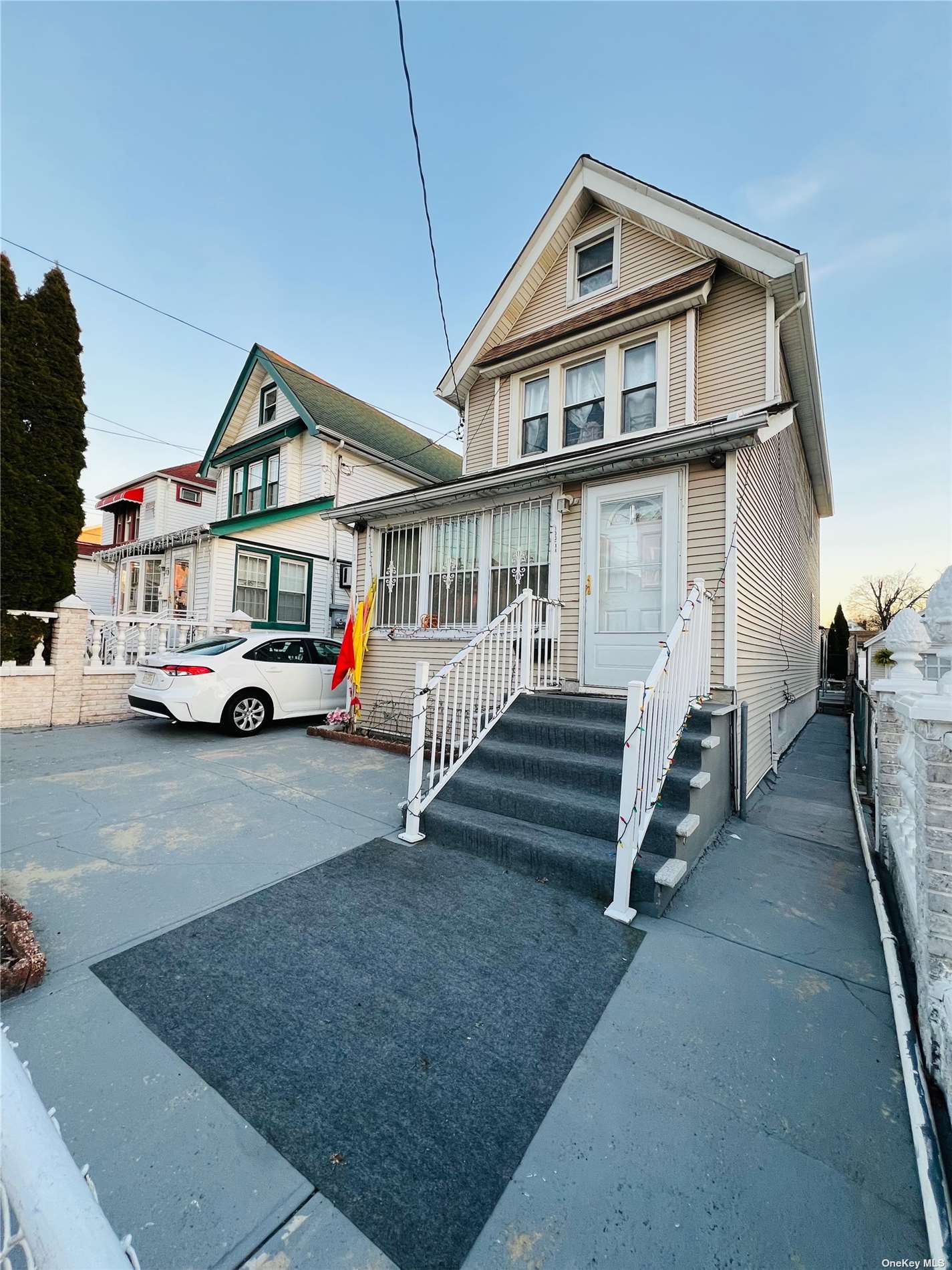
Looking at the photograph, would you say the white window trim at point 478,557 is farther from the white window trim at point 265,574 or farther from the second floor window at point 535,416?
the white window trim at point 265,574

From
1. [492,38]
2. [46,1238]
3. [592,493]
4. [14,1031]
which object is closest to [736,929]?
[46,1238]

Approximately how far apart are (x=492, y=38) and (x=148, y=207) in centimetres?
652

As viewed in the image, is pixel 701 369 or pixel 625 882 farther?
pixel 701 369

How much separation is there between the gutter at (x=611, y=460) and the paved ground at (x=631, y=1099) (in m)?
3.72

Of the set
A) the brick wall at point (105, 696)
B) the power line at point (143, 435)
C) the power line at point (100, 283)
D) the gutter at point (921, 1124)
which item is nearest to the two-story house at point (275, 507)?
the power line at point (100, 283)

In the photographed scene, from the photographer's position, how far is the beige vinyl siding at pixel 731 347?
18.8ft

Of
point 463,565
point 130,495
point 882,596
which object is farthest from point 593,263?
point 882,596

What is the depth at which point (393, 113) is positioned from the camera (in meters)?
5.11

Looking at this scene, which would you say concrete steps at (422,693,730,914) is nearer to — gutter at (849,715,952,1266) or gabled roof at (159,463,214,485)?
gutter at (849,715,952,1266)

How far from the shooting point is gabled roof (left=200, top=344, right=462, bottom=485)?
467 inches

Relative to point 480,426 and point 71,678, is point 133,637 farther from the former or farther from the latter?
point 480,426

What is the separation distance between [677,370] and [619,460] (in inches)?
75.6

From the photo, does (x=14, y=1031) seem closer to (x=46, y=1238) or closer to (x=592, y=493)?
(x=46, y=1238)

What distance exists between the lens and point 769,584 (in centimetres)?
687
